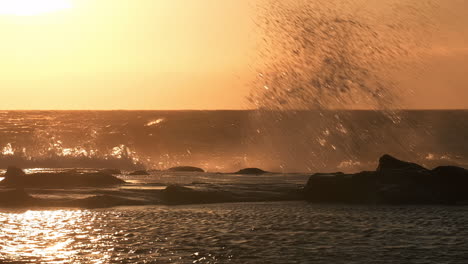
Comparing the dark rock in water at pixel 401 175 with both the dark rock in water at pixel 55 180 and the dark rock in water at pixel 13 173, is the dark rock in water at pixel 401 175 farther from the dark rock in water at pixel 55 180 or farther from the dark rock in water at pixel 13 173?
the dark rock in water at pixel 13 173

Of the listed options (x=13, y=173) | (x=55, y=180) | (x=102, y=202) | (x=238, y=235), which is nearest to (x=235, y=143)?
(x=55, y=180)

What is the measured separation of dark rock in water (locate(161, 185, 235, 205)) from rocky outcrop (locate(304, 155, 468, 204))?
486cm

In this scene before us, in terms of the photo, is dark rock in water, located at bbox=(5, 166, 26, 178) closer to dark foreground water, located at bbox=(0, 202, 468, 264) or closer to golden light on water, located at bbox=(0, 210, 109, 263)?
dark foreground water, located at bbox=(0, 202, 468, 264)

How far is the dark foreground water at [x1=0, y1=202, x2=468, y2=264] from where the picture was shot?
2194 centimetres

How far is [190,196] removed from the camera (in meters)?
40.2

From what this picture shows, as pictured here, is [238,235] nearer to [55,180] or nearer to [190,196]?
[190,196]

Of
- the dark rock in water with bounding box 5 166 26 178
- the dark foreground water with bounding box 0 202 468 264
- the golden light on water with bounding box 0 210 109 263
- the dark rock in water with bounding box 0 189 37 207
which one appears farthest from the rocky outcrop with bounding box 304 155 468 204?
the dark rock in water with bounding box 5 166 26 178

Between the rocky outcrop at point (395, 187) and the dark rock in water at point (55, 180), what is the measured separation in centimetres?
1611

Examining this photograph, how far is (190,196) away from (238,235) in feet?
46.3

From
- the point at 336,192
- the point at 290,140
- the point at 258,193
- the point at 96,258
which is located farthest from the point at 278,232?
the point at 290,140

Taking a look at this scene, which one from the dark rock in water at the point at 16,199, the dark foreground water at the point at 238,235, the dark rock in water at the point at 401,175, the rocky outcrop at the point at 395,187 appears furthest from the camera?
the dark rock in water at the point at 401,175

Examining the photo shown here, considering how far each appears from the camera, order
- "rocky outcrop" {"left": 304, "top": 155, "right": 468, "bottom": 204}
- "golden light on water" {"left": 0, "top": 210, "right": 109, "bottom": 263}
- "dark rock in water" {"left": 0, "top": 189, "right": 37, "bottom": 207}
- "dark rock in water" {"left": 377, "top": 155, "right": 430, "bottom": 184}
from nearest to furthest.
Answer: "golden light on water" {"left": 0, "top": 210, "right": 109, "bottom": 263} < "dark rock in water" {"left": 0, "top": 189, "right": 37, "bottom": 207} < "rocky outcrop" {"left": 304, "top": 155, "right": 468, "bottom": 204} < "dark rock in water" {"left": 377, "top": 155, "right": 430, "bottom": 184}

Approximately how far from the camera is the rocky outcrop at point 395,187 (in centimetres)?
3794

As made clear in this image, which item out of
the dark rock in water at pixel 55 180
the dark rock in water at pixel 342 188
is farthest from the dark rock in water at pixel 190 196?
the dark rock in water at pixel 55 180
